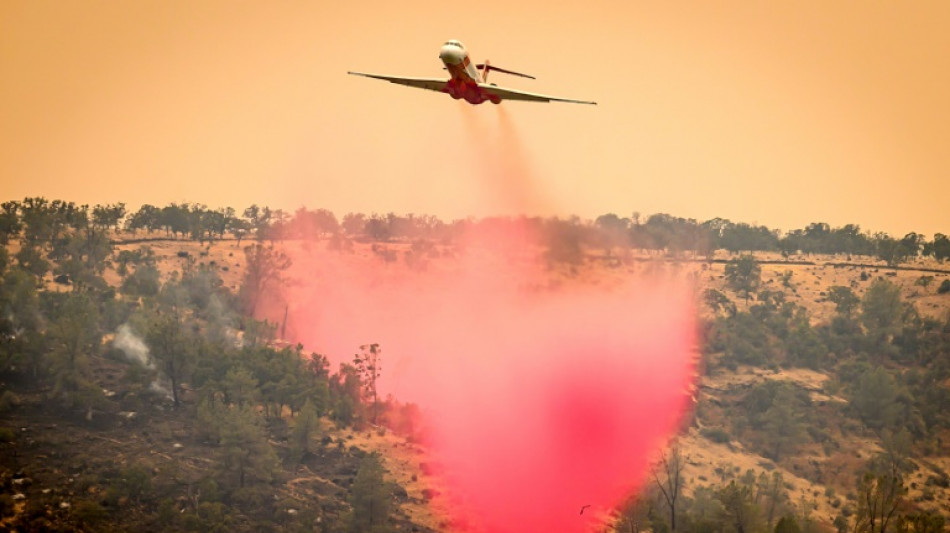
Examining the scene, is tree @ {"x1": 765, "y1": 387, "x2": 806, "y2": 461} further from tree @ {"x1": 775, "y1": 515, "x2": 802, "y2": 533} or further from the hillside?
tree @ {"x1": 775, "y1": 515, "x2": 802, "y2": 533}

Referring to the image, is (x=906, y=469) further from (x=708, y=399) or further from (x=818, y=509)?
(x=708, y=399)

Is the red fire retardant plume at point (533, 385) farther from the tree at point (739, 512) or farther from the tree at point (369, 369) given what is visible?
the tree at point (739, 512)

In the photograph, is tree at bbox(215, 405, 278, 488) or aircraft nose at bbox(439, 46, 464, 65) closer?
aircraft nose at bbox(439, 46, 464, 65)

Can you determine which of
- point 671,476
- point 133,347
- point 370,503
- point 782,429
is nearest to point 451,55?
point 370,503

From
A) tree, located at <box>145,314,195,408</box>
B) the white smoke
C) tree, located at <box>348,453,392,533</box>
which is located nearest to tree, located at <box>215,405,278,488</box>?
tree, located at <box>348,453,392,533</box>

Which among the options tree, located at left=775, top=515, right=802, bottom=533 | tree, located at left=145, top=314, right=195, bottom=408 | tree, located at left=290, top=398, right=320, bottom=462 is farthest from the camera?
tree, located at left=145, top=314, right=195, bottom=408

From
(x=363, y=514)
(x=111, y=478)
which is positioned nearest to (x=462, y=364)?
(x=363, y=514)

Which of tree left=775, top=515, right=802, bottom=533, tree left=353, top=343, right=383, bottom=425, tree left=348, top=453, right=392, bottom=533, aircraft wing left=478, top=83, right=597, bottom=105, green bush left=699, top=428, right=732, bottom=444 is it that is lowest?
tree left=348, top=453, right=392, bottom=533

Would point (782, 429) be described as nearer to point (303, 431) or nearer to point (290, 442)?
point (303, 431)

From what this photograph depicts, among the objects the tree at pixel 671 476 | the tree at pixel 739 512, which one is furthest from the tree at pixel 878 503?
the tree at pixel 671 476
